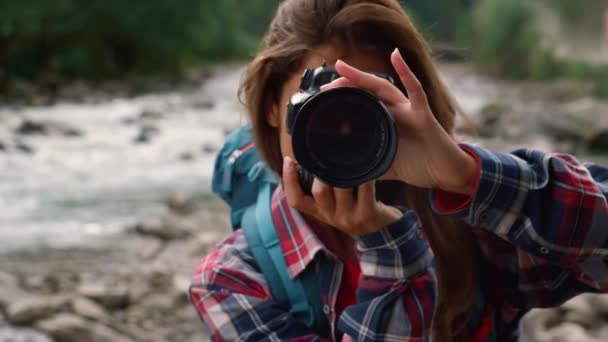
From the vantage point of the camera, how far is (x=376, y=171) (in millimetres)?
835

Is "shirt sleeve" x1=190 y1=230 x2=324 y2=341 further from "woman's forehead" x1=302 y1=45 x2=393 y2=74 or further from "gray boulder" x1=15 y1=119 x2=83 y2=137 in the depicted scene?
"gray boulder" x1=15 y1=119 x2=83 y2=137

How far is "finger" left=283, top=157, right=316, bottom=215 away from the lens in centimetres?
91

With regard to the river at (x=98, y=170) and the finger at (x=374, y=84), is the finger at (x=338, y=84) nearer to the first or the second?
the finger at (x=374, y=84)

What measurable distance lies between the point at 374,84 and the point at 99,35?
41.3ft

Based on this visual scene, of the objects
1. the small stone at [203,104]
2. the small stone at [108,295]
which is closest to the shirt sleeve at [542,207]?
the small stone at [108,295]

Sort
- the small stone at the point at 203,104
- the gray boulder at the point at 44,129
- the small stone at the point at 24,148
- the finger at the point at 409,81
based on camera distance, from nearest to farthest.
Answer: the finger at the point at 409,81
the small stone at the point at 24,148
the gray boulder at the point at 44,129
the small stone at the point at 203,104

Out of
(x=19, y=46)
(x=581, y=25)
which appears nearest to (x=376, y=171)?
(x=19, y=46)

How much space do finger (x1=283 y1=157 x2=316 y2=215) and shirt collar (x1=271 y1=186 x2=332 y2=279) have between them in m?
0.05

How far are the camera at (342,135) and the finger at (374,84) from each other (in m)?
0.02

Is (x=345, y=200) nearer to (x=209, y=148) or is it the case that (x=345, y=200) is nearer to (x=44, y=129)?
(x=209, y=148)

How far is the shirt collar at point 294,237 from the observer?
37.9 inches

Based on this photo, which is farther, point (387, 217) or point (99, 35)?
point (99, 35)

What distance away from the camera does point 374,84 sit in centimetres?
87

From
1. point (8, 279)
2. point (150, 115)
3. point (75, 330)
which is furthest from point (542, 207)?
point (150, 115)
